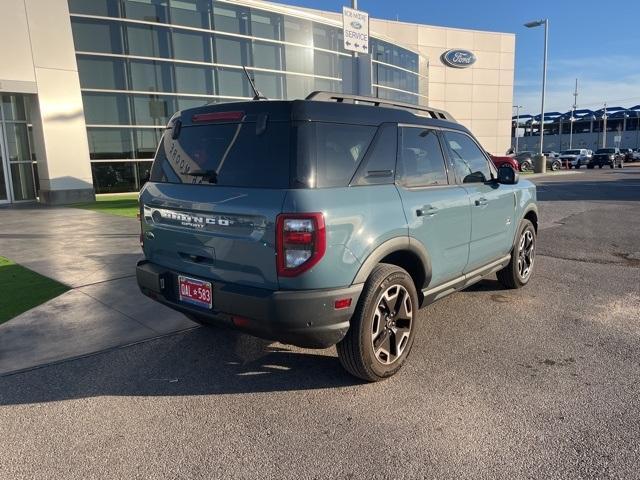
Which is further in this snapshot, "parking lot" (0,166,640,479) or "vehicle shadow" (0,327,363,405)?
"vehicle shadow" (0,327,363,405)

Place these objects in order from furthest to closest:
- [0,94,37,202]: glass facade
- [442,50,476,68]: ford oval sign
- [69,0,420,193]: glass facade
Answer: [442,50,476,68]: ford oval sign < [69,0,420,193]: glass facade < [0,94,37,202]: glass facade

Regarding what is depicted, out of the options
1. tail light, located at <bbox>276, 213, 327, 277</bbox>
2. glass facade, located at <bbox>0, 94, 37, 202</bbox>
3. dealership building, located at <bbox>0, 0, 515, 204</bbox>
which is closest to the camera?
tail light, located at <bbox>276, 213, 327, 277</bbox>

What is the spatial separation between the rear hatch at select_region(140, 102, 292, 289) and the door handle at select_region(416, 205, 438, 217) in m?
1.19

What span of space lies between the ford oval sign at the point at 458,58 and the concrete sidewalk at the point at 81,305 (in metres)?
33.6

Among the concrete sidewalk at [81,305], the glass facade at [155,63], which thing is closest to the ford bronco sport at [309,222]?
the concrete sidewalk at [81,305]

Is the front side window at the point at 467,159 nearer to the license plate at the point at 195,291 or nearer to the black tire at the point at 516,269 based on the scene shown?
the black tire at the point at 516,269

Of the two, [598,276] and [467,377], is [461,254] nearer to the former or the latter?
[467,377]

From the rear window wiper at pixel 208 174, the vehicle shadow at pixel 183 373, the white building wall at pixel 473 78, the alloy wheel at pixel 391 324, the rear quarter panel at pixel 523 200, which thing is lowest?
the vehicle shadow at pixel 183 373

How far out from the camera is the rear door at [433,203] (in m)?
3.67

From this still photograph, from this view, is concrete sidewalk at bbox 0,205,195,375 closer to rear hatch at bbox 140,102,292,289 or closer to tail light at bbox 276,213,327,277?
rear hatch at bbox 140,102,292,289

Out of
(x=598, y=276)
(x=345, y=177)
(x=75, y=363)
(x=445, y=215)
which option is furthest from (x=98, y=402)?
(x=598, y=276)

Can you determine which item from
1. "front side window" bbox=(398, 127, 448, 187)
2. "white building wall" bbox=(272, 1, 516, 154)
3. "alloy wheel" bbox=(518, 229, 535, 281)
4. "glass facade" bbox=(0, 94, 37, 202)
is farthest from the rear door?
"white building wall" bbox=(272, 1, 516, 154)

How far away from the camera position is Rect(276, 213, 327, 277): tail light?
112 inches

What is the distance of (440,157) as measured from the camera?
421 centimetres
